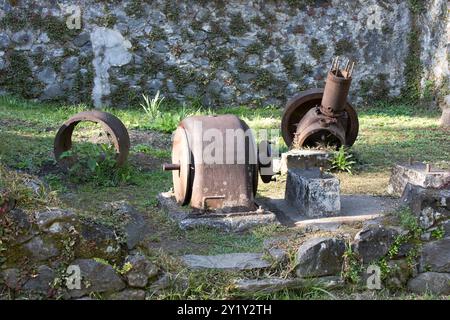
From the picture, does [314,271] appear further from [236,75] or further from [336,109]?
[236,75]

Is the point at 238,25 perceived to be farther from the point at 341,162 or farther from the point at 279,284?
the point at 279,284

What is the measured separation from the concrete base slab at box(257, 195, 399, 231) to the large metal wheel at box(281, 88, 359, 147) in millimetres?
1808

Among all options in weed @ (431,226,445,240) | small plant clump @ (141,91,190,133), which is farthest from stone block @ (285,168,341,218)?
small plant clump @ (141,91,190,133)

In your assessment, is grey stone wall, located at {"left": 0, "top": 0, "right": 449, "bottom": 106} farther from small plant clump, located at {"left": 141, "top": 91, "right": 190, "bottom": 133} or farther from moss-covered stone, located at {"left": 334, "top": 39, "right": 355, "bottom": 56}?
small plant clump, located at {"left": 141, "top": 91, "right": 190, "bottom": 133}

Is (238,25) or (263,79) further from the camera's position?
(263,79)

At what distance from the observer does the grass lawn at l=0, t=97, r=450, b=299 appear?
5.73 m

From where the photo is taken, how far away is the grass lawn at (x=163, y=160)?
573cm

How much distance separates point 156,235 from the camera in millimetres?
6164

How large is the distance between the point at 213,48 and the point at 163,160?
13.4 feet

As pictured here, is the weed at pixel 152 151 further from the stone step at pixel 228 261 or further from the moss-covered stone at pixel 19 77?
the stone step at pixel 228 261

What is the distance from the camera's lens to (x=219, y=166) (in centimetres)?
641

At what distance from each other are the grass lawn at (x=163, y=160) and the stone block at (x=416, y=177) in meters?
0.22

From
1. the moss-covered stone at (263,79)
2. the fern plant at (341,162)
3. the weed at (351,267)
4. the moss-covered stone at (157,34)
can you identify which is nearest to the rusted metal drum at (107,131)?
the fern plant at (341,162)

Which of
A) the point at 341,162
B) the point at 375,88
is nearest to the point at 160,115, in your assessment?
the point at 341,162
